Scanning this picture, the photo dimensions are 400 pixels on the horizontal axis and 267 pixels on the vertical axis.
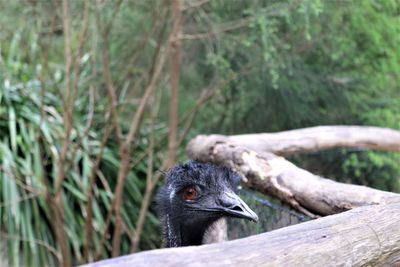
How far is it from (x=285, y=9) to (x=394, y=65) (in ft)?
4.83

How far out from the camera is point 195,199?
1812mm

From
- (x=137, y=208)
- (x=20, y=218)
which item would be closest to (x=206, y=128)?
(x=137, y=208)

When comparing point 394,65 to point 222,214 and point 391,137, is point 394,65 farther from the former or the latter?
point 222,214

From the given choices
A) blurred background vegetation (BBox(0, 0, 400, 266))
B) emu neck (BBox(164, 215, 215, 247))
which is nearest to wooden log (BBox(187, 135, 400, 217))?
emu neck (BBox(164, 215, 215, 247))

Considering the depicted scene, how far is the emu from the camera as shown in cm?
178

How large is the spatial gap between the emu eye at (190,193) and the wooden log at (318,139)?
111 cm

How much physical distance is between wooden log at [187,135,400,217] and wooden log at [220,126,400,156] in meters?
0.14

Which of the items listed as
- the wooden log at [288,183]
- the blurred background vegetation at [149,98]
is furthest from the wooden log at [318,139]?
the blurred background vegetation at [149,98]

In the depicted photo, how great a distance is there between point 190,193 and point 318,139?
5.44 feet

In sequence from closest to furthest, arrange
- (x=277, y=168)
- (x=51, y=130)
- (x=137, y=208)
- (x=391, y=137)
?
(x=277, y=168) < (x=391, y=137) < (x=51, y=130) < (x=137, y=208)

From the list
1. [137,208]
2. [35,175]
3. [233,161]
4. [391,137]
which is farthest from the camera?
[137,208]

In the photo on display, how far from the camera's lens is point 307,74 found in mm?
4785

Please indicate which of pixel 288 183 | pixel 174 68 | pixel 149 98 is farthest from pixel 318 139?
pixel 149 98

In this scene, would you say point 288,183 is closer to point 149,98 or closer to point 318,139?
point 318,139
